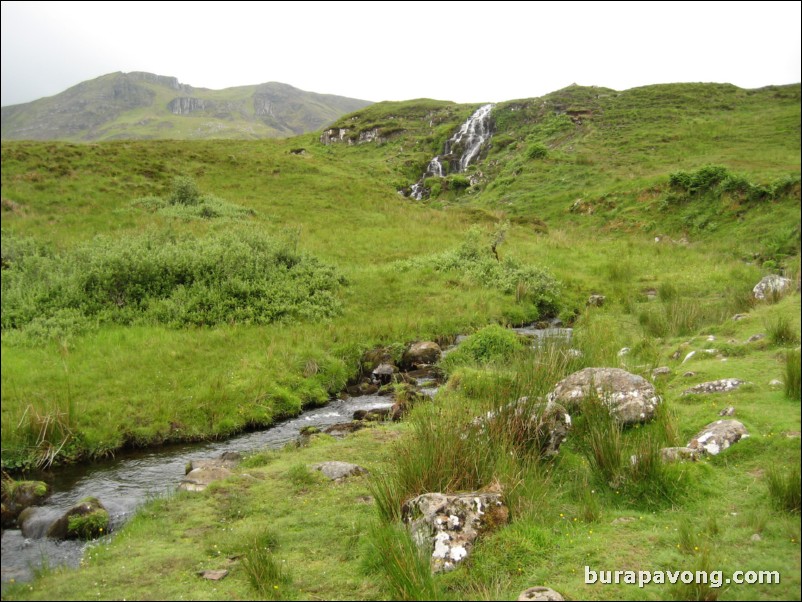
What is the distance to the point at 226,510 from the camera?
26.7 ft

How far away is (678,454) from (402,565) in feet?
14.5

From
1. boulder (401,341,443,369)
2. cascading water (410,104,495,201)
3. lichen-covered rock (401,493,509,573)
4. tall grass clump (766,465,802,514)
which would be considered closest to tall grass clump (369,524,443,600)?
lichen-covered rock (401,493,509,573)

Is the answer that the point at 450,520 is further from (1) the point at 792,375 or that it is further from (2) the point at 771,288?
(2) the point at 771,288

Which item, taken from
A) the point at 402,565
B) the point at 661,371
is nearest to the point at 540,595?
the point at 402,565

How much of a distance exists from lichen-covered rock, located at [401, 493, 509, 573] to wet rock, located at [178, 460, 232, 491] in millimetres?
4461

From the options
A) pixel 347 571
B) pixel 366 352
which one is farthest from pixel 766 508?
pixel 366 352

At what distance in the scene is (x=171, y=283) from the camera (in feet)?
55.7

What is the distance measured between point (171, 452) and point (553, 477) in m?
8.43

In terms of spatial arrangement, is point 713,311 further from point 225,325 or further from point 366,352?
point 225,325

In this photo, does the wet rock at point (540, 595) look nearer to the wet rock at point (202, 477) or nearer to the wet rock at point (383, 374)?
the wet rock at point (202, 477)

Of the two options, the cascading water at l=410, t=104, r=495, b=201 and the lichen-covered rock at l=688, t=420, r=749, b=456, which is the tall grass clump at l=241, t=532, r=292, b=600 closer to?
the lichen-covered rock at l=688, t=420, r=749, b=456

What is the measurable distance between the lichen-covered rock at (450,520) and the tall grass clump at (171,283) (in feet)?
14.8

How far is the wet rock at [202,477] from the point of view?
29.8 ft

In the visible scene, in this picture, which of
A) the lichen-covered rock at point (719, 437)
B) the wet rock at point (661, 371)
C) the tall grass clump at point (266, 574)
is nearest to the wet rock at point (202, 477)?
the tall grass clump at point (266, 574)
